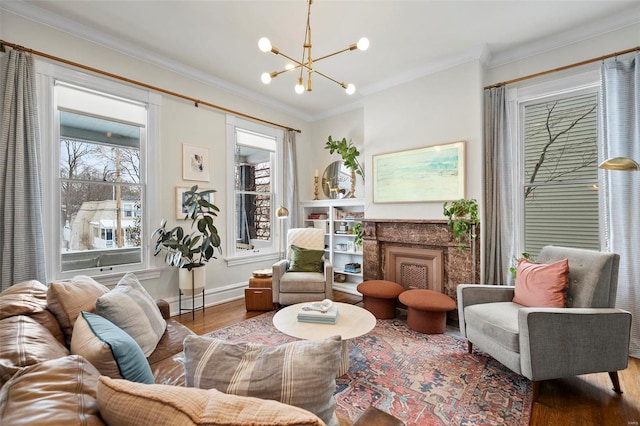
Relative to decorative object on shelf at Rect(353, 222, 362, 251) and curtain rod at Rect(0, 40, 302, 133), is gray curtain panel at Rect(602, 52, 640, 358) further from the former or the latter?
curtain rod at Rect(0, 40, 302, 133)

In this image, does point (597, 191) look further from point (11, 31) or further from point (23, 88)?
point (11, 31)

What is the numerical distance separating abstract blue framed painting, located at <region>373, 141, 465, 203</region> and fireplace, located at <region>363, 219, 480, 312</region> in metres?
0.33

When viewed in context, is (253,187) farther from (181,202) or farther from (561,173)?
(561,173)

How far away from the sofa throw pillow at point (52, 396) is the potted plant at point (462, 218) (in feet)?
10.3

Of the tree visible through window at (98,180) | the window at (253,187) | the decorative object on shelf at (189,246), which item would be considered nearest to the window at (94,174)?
the tree visible through window at (98,180)

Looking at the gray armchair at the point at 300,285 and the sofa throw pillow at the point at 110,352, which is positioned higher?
the sofa throw pillow at the point at 110,352

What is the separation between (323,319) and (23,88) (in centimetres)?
316

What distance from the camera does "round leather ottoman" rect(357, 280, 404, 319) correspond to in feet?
10.5

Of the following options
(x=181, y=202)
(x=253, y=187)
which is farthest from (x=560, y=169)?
(x=181, y=202)

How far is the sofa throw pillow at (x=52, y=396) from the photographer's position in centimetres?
58

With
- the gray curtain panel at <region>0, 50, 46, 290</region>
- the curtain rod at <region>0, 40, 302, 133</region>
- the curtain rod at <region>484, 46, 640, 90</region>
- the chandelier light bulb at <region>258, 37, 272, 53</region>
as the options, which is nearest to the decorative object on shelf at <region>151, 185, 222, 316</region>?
the gray curtain panel at <region>0, 50, 46, 290</region>

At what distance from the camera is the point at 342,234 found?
4.53 meters

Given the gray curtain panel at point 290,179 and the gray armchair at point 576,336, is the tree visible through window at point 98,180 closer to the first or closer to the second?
the gray curtain panel at point 290,179

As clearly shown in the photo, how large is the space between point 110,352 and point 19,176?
2348mm
